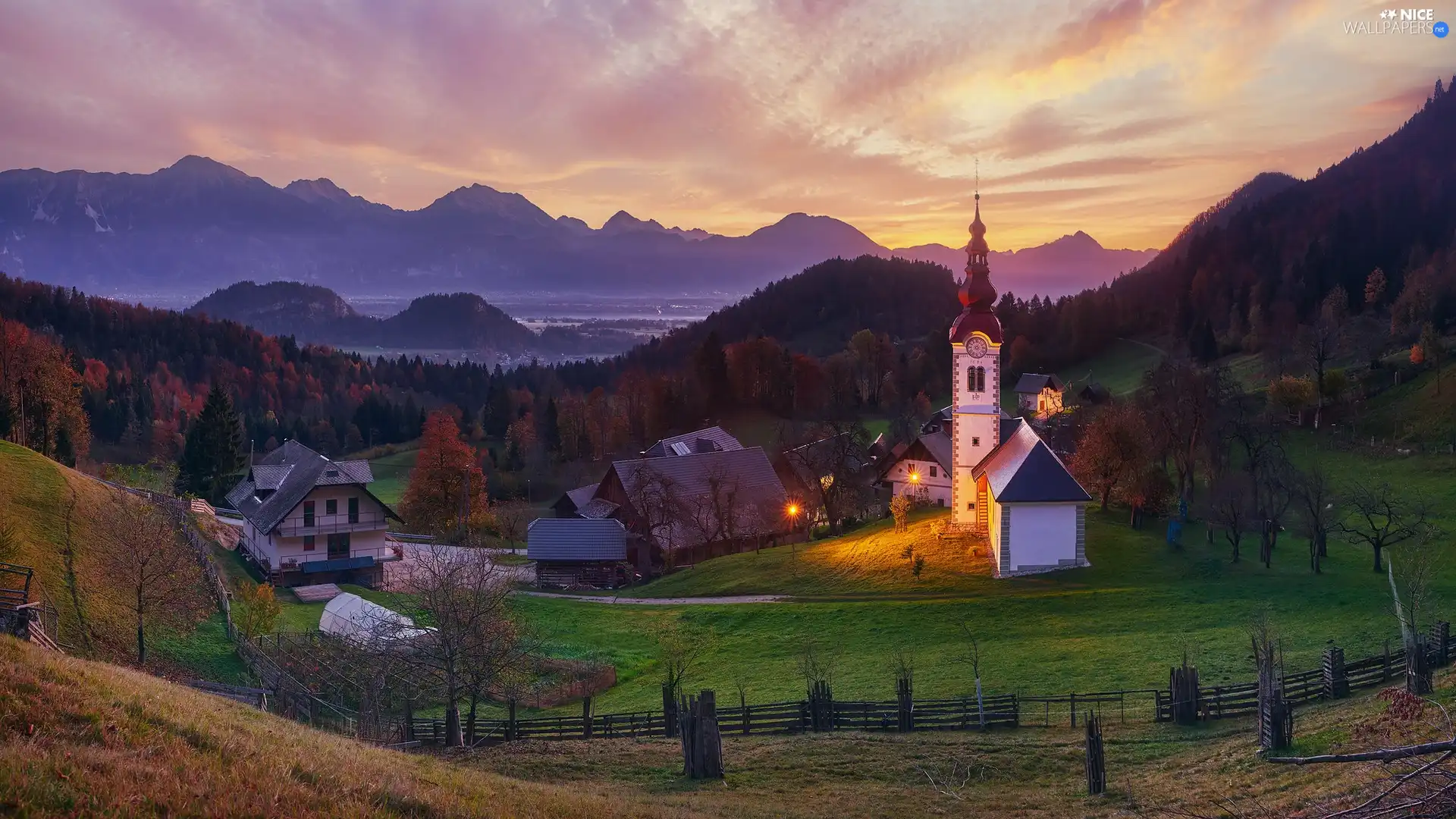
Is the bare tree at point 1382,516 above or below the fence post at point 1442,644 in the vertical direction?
above

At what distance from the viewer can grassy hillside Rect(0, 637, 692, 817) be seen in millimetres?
10867

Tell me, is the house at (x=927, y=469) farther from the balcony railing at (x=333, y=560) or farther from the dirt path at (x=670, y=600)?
the balcony railing at (x=333, y=560)

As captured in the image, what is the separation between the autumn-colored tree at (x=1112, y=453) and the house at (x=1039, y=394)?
176 feet

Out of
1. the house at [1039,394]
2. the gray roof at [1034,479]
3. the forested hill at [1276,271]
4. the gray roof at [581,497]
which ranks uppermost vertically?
the forested hill at [1276,271]

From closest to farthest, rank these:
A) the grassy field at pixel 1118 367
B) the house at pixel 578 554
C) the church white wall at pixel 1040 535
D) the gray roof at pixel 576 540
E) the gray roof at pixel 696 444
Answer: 1. the church white wall at pixel 1040 535
2. the house at pixel 578 554
3. the gray roof at pixel 576 540
4. the gray roof at pixel 696 444
5. the grassy field at pixel 1118 367

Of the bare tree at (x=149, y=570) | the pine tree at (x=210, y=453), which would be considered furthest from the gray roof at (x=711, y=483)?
the bare tree at (x=149, y=570)

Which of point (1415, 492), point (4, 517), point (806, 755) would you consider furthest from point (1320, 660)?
point (4, 517)

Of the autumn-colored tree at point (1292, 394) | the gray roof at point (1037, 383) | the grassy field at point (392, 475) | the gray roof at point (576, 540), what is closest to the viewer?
the gray roof at point (576, 540)

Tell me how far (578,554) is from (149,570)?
31.5m

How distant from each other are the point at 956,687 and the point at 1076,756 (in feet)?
25.9

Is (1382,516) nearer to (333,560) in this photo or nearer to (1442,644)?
(1442,644)

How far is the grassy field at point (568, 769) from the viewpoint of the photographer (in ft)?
38.0

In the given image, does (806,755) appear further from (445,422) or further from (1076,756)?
(445,422)

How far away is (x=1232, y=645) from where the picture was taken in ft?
99.1
